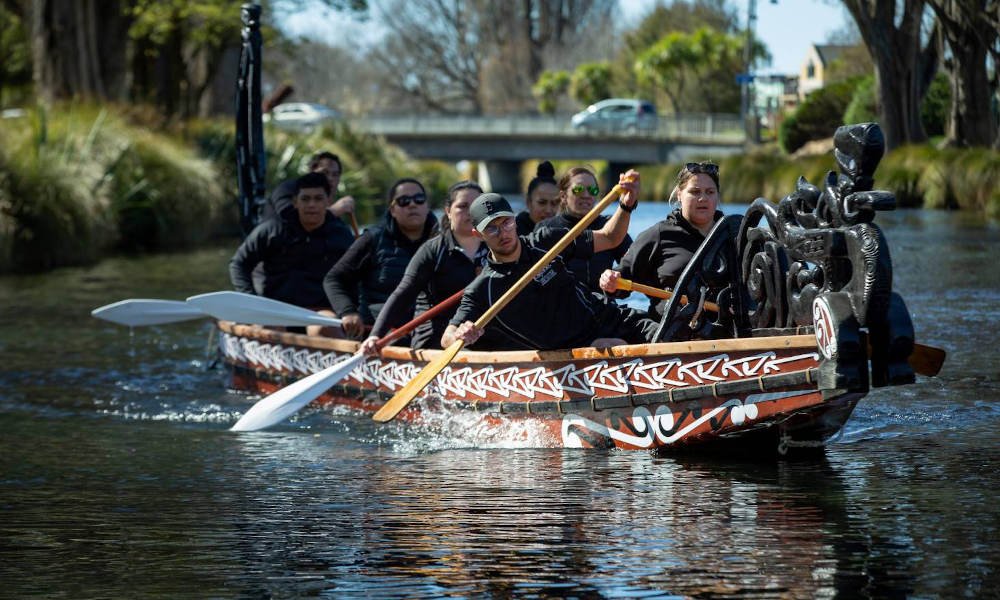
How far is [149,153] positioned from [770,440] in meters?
17.5

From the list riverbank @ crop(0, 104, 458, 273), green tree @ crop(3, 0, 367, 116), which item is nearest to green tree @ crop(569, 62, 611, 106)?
green tree @ crop(3, 0, 367, 116)

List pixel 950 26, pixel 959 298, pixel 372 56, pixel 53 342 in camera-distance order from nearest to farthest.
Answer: pixel 53 342, pixel 959 298, pixel 950 26, pixel 372 56

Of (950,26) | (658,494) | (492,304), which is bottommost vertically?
(658,494)

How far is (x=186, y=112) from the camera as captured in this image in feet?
126

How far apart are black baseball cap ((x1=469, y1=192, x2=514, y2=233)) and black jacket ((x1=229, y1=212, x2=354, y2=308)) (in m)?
3.60

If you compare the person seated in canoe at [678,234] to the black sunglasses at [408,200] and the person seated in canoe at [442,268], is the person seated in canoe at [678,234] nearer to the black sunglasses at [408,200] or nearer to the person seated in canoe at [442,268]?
the person seated in canoe at [442,268]

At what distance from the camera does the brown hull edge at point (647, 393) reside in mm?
7070

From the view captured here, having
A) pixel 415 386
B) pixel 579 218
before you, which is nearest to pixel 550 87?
pixel 579 218

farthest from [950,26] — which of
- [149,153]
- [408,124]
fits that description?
[408,124]

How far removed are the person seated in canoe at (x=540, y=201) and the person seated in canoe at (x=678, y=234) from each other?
40.3 inches

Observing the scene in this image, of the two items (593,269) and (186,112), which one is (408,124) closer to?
(186,112)

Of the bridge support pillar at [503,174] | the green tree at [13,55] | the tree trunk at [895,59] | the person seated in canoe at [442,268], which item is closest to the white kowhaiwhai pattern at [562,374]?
the person seated in canoe at [442,268]

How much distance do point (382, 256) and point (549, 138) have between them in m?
48.9

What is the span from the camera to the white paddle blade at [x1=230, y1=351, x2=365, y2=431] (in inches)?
356
